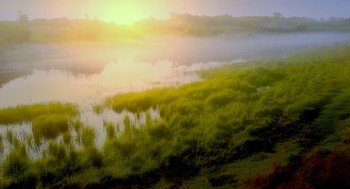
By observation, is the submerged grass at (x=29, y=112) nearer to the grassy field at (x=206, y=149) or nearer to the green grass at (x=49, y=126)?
the grassy field at (x=206, y=149)

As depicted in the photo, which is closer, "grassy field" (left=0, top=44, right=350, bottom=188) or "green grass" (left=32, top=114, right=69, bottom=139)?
"grassy field" (left=0, top=44, right=350, bottom=188)

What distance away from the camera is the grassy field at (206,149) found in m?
6.48

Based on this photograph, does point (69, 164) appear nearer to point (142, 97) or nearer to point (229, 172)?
point (229, 172)

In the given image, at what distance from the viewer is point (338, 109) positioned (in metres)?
11.6

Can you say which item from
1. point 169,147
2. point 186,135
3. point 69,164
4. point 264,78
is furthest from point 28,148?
point 264,78

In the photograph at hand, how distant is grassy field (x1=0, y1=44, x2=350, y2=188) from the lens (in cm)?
648

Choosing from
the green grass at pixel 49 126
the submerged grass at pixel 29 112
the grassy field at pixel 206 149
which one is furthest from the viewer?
the submerged grass at pixel 29 112

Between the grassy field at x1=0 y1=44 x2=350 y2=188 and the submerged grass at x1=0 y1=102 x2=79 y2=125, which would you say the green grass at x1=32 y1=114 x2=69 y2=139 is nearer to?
the grassy field at x1=0 y1=44 x2=350 y2=188

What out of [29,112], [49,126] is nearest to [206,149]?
[49,126]

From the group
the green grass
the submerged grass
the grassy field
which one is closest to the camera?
the grassy field

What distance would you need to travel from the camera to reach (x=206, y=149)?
829 cm

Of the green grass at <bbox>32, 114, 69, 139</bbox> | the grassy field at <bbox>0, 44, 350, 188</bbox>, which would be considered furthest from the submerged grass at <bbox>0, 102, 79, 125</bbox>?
the green grass at <bbox>32, 114, 69, 139</bbox>

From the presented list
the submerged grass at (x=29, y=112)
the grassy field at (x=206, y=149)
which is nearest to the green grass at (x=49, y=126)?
the grassy field at (x=206, y=149)

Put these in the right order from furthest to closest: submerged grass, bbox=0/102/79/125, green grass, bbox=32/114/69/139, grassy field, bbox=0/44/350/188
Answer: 1. submerged grass, bbox=0/102/79/125
2. green grass, bbox=32/114/69/139
3. grassy field, bbox=0/44/350/188
